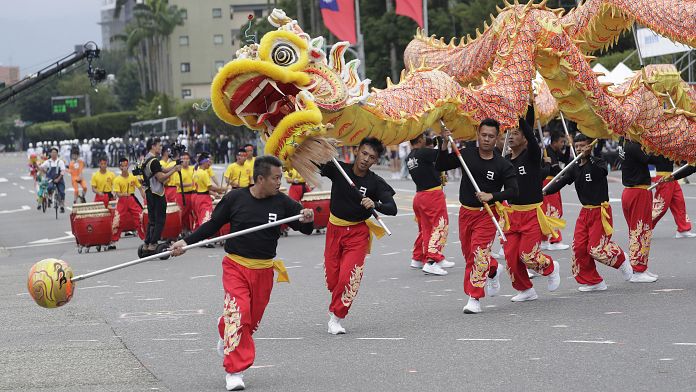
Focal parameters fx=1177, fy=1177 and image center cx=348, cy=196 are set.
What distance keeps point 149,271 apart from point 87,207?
4.93 meters

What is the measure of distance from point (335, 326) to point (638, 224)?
4317 millimetres

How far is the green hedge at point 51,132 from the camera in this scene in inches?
4331

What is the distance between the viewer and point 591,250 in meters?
12.2

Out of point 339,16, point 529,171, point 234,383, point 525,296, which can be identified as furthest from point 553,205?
point 339,16

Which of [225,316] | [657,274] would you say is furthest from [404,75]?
[225,316]

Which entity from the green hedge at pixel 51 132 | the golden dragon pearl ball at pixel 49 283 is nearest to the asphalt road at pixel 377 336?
the golden dragon pearl ball at pixel 49 283

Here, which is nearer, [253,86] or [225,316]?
[225,316]

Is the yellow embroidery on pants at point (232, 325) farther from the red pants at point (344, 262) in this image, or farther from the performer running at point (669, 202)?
the performer running at point (669, 202)

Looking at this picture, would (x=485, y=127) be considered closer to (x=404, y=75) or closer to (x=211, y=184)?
(x=404, y=75)

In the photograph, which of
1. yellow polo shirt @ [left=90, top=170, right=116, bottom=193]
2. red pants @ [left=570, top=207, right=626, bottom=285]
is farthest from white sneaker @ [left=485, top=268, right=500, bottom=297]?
yellow polo shirt @ [left=90, top=170, right=116, bottom=193]

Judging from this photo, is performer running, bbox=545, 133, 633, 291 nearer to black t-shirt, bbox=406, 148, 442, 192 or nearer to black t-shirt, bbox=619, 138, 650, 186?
black t-shirt, bbox=619, 138, 650, 186

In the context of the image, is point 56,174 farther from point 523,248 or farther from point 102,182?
point 523,248

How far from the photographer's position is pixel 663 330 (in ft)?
32.1

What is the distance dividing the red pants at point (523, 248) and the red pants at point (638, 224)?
57.0 inches
